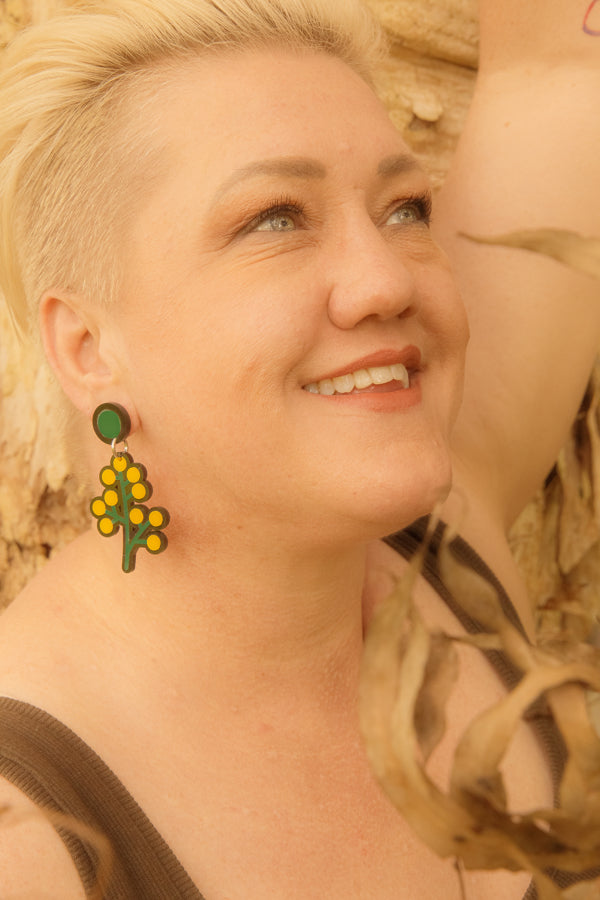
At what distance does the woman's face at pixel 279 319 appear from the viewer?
93 centimetres

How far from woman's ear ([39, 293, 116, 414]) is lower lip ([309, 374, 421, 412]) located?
28 cm

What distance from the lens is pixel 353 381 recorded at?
37.9 inches

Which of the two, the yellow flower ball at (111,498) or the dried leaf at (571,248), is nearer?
the dried leaf at (571,248)

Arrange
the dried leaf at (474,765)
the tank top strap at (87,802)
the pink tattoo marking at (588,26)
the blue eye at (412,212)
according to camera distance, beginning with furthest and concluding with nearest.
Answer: the pink tattoo marking at (588,26)
the blue eye at (412,212)
the tank top strap at (87,802)
the dried leaf at (474,765)

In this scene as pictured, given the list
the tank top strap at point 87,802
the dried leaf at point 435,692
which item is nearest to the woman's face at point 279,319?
the tank top strap at point 87,802

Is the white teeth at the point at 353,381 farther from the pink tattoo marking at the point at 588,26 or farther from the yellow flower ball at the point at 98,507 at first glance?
the pink tattoo marking at the point at 588,26

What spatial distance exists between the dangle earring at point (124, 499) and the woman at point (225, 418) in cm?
2

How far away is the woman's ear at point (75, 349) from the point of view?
1066 millimetres

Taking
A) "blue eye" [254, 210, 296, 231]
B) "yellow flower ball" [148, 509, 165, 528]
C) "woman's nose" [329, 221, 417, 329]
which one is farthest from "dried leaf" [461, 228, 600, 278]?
"yellow flower ball" [148, 509, 165, 528]

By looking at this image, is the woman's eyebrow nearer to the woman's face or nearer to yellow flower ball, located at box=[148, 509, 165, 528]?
the woman's face

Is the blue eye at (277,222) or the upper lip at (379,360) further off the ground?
the blue eye at (277,222)

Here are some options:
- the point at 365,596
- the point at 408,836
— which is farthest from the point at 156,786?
the point at 365,596

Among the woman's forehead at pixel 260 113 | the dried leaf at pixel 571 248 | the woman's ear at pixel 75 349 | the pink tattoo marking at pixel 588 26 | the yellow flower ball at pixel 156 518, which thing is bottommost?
the yellow flower ball at pixel 156 518

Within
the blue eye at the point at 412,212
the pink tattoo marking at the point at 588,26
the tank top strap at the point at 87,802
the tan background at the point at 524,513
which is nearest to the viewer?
the tank top strap at the point at 87,802
